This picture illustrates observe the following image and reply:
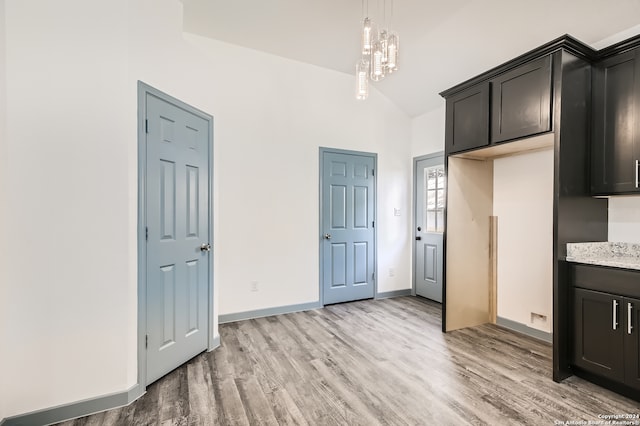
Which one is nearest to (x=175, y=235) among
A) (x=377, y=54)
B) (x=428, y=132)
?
(x=377, y=54)

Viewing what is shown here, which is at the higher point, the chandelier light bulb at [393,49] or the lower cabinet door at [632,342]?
the chandelier light bulb at [393,49]

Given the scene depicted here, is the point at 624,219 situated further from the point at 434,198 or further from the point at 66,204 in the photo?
the point at 66,204

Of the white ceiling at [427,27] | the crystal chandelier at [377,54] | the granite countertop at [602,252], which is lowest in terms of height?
the granite countertop at [602,252]

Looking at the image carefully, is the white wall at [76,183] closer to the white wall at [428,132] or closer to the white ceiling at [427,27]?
the white ceiling at [427,27]

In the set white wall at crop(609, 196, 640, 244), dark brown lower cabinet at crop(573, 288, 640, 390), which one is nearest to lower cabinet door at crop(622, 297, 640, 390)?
dark brown lower cabinet at crop(573, 288, 640, 390)

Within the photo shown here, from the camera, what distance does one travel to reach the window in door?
14.6 ft

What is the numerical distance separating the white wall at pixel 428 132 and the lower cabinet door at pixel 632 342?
2.80 meters

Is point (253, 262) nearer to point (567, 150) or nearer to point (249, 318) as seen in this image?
point (249, 318)

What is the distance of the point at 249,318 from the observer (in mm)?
3756

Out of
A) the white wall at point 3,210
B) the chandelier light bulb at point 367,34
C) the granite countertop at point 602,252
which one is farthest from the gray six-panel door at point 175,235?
the granite countertop at point 602,252

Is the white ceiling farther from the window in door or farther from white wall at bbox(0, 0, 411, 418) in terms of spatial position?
the window in door

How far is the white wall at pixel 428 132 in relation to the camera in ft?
14.5

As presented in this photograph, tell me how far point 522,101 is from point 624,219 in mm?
1317

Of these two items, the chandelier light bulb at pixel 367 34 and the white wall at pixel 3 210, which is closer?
the white wall at pixel 3 210
